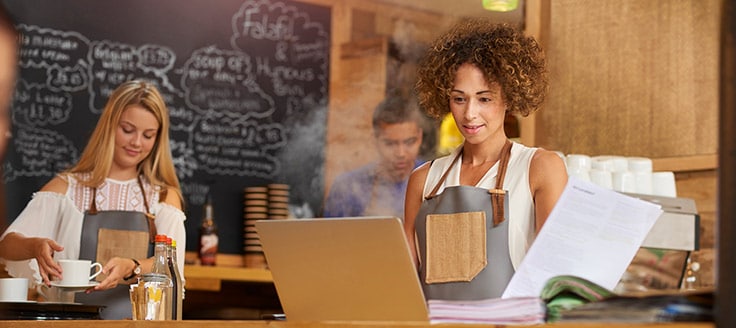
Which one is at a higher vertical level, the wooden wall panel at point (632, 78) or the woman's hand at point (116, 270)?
the wooden wall panel at point (632, 78)

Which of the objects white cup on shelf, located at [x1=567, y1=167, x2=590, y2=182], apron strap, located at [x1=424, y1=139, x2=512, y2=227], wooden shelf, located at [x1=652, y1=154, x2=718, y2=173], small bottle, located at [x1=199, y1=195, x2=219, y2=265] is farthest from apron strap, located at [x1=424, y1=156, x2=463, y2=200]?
small bottle, located at [x1=199, y1=195, x2=219, y2=265]

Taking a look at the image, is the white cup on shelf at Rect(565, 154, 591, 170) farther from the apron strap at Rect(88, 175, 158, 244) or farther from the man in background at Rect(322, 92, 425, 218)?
the man in background at Rect(322, 92, 425, 218)

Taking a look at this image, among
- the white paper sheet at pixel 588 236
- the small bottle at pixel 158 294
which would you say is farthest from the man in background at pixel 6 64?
the white paper sheet at pixel 588 236

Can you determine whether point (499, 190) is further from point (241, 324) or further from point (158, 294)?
point (241, 324)

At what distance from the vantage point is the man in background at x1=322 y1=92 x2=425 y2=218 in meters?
5.42

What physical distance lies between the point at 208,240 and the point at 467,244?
8.59 feet

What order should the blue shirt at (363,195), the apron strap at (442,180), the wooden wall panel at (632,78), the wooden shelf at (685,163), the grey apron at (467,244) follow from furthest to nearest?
the blue shirt at (363,195), the wooden wall panel at (632,78), the wooden shelf at (685,163), the apron strap at (442,180), the grey apron at (467,244)

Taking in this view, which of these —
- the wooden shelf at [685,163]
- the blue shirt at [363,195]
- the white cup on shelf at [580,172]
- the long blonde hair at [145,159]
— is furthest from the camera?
Result: the blue shirt at [363,195]

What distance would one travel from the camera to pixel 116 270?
3.41m

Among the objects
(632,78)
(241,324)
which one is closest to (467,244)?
(241,324)

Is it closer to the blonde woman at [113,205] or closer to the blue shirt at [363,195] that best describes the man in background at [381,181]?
the blue shirt at [363,195]

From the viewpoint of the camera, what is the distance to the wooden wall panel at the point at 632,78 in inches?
163

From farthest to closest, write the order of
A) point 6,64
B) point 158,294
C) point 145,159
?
point 6,64 → point 145,159 → point 158,294

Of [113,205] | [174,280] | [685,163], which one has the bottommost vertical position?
[174,280]
